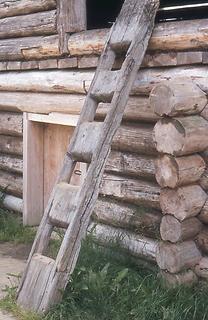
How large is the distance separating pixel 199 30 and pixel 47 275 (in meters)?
2.28

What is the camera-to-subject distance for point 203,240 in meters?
4.58

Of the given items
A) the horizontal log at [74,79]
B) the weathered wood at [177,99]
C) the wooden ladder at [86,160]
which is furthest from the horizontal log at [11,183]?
the weathered wood at [177,99]

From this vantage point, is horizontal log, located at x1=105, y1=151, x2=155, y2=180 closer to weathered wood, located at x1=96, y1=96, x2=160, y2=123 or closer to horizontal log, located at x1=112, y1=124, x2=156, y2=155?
horizontal log, located at x1=112, y1=124, x2=156, y2=155

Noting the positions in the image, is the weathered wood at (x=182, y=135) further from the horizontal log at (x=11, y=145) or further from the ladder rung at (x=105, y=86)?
the horizontal log at (x=11, y=145)

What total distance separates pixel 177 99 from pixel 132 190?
4.46 ft

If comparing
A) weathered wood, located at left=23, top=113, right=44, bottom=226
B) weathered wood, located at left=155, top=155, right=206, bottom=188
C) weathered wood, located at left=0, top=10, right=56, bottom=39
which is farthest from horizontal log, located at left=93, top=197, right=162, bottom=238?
weathered wood, located at left=0, top=10, right=56, bottom=39

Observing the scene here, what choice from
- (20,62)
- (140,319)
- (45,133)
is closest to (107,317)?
(140,319)

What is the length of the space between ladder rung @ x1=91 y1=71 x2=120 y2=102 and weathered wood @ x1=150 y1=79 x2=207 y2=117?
1.65ft

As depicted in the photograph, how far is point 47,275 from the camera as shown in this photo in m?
4.28

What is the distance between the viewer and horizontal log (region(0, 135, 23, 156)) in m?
7.17

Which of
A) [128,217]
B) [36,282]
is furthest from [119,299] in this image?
[128,217]

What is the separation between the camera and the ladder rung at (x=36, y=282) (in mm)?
4277

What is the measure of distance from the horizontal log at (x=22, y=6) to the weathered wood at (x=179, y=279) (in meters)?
3.30

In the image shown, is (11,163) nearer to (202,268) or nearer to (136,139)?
(136,139)
